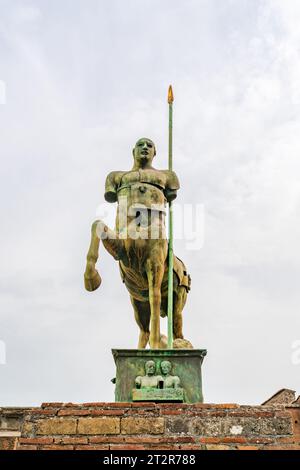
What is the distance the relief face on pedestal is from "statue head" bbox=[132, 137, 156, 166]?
281cm

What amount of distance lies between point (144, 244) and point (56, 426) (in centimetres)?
253

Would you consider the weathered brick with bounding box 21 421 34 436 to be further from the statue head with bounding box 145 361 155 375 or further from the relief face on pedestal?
the statue head with bounding box 145 361 155 375

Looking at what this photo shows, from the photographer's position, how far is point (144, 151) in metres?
8.13

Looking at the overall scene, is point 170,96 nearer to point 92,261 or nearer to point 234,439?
point 92,261

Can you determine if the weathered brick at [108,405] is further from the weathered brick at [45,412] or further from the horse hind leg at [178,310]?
the horse hind leg at [178,310]

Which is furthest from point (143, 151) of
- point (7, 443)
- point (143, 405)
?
point (7, 443)

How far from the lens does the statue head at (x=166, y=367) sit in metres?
6.49

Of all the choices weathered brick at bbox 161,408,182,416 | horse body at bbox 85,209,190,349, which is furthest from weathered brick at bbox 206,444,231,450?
horse body at bbox 85,209,190,349

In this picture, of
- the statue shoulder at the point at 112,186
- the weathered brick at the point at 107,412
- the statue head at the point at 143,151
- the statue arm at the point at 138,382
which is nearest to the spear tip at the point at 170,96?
the statue head at the point at 143,151

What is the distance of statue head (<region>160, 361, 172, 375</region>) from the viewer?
6.49 m
